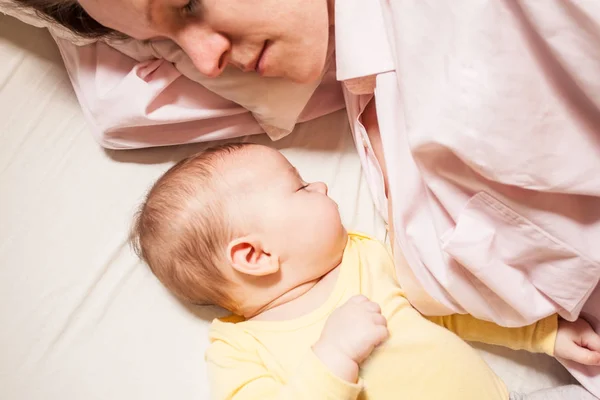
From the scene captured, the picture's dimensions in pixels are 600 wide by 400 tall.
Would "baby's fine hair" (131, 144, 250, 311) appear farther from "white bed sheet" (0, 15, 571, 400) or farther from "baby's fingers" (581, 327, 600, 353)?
"baby's fingers" (581, 327, 600, 353)

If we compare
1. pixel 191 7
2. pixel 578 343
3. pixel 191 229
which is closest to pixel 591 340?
pixel 578 343

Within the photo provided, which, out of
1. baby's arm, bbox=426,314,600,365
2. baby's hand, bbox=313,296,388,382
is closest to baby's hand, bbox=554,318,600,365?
baby's arm, bbox=426,314,600,365

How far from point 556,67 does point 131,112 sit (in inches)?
29.8

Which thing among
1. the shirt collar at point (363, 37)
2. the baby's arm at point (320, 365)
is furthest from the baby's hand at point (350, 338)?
the shirt collar at point (363, 37)

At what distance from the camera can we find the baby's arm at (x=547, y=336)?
82 cm

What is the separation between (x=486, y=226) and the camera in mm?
712

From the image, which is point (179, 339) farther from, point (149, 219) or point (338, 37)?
point (338, 37)

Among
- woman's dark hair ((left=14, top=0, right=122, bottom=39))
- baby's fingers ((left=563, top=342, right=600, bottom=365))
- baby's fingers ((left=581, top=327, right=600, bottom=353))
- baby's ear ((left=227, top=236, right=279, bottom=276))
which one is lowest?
baby's ear ((left=227, top=236, right=279, bottom=276))

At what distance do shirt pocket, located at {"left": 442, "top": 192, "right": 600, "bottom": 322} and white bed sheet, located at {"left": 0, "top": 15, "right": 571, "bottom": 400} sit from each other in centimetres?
26

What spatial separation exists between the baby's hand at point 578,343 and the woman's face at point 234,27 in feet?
1.75

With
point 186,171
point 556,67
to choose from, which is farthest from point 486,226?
point 186,171

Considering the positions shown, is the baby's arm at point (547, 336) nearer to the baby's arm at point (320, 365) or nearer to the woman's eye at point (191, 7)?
the baby's arm at point (320, 365)

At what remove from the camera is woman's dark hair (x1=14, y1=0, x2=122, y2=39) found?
0.94m

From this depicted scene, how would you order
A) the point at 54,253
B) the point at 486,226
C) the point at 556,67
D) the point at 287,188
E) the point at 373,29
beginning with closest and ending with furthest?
the point at 556,67
the point at 486,226
the point at 373,29
the point at 287,188
the point at 54,253
